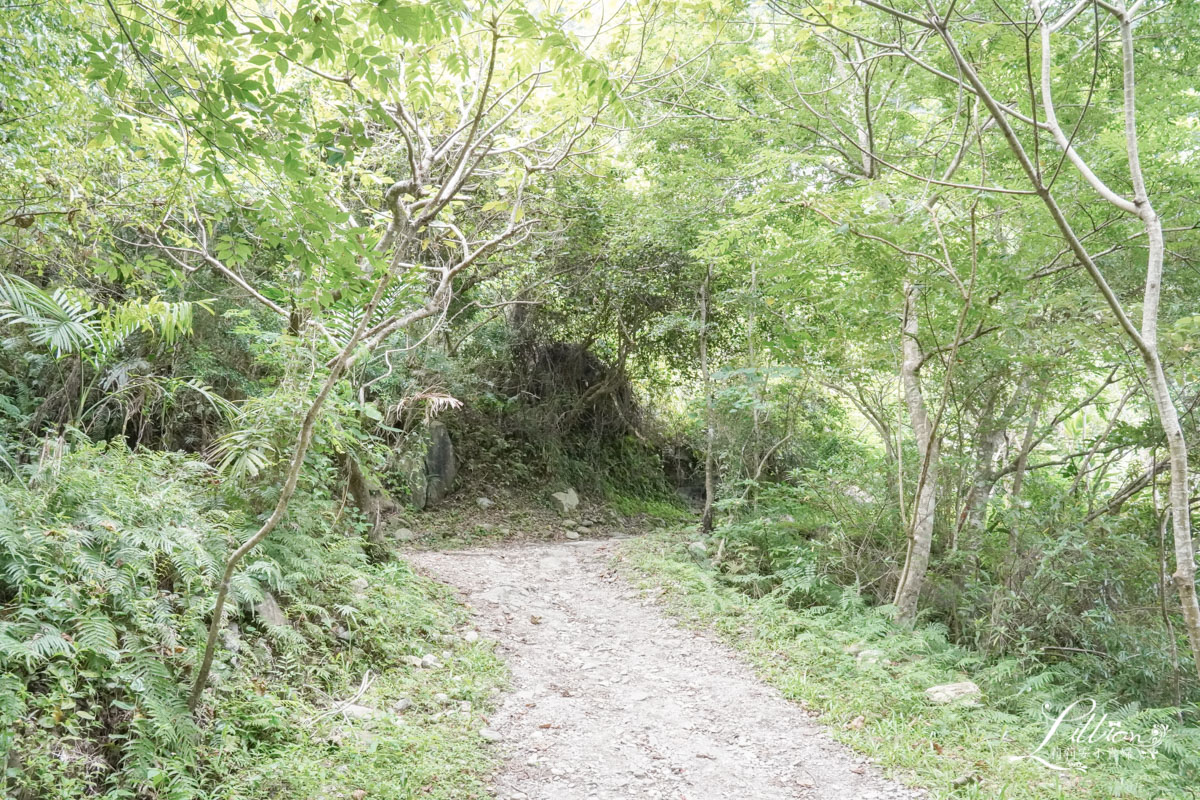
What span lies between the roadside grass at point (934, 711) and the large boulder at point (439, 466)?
5.48 meters

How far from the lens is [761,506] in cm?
889

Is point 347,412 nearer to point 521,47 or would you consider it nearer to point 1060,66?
point 521,47

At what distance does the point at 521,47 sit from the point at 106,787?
3.94 metres

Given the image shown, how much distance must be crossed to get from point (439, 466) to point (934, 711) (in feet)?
27.7

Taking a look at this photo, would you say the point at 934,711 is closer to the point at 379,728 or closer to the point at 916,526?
the point at 916,526

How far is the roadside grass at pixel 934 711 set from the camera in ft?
11.7

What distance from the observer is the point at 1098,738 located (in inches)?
160

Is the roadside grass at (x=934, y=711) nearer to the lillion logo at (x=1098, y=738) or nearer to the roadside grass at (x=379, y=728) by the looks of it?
the lillion logo at (x=1098, y=738)

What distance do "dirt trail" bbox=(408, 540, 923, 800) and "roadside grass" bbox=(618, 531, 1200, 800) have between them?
0.69 ft

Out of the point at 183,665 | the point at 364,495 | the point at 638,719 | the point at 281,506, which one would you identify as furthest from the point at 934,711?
the point at 364,495

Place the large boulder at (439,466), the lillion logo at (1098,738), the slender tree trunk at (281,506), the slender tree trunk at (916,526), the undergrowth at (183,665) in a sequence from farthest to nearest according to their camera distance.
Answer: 1. the large boulder at (439,466)
2. the slender tree trunk at (916,526)
3. the lillion logo at (1098,738)
4. the slender tree trunk at (281,506)
5. the undergrowth at (183,665)

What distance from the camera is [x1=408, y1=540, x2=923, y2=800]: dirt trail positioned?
3631mm

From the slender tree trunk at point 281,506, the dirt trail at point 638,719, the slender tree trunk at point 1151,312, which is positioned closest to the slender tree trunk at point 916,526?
the dirt trail at point 638,719

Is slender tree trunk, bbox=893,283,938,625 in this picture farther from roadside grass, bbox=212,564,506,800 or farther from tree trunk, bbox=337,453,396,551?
tree trunk, bbox=337,453,396,551
